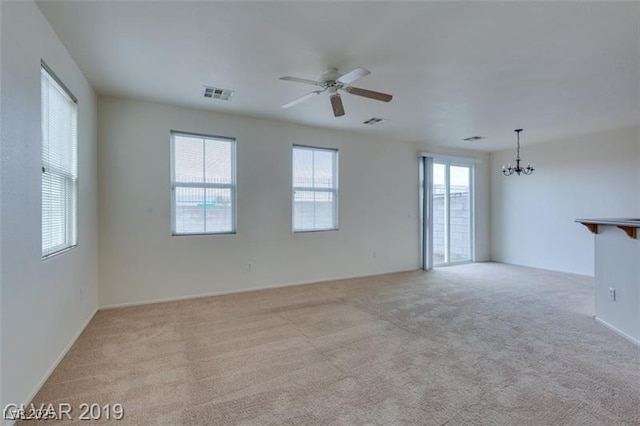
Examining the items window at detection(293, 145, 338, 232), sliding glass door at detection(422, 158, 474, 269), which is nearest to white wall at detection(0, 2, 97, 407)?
window at detection(293, 145, 338, 232)

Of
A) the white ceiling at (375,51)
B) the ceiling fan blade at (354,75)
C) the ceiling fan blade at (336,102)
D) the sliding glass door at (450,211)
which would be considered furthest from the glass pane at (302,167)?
the sliding glass door at (450,211)

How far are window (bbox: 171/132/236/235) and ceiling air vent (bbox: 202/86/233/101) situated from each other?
80 cm

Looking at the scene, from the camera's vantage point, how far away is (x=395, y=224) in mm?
6289

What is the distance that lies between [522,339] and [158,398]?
321 centimetres

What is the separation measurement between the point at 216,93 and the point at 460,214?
19.6 feet

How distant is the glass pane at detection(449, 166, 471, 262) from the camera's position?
7.17m

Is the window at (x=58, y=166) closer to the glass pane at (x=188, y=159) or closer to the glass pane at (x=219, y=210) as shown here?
the glass pane at (x=188, y=159)

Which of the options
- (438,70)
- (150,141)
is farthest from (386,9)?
(150,141)

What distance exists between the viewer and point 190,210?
14.5 ft

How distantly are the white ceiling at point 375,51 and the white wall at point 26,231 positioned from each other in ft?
0.97

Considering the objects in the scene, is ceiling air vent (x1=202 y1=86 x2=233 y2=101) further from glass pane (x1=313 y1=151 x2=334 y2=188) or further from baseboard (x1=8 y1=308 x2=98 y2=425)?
baseboard (x1=8 y1=308 x2=98 y2=425)

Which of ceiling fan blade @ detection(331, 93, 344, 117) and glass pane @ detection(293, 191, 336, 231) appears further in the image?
glass pane @ detection(293, 191, 336, 231)

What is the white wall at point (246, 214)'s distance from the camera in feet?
13.0

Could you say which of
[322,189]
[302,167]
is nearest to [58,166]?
[302,167]
